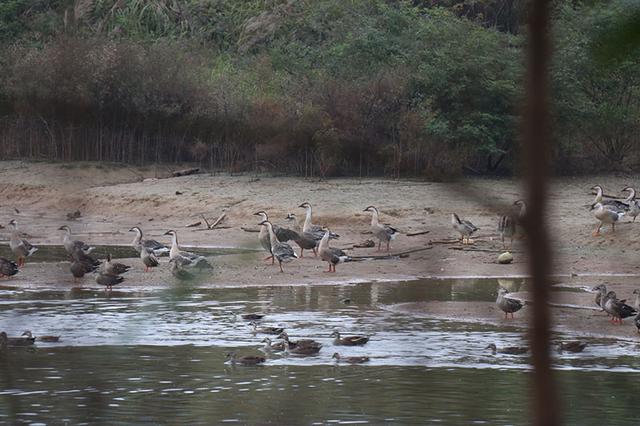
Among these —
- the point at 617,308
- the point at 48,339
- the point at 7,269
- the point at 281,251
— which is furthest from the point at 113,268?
the point at 617,308

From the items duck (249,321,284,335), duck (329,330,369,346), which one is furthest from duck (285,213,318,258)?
duck (329,330,369,346)

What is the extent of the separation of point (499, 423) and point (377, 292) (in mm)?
10524

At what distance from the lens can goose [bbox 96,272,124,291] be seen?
20484mm

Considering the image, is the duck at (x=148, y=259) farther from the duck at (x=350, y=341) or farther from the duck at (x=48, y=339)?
Answer: the duck at (x=350, y=341)

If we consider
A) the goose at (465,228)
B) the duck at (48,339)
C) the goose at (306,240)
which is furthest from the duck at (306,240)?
the duck at (48,339)

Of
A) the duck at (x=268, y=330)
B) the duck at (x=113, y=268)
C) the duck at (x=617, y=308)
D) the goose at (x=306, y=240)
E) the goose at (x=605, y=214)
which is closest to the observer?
the duck at (x=268, y=330)

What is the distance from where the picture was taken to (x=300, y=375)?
1343 cm

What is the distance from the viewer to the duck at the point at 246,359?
1379cm

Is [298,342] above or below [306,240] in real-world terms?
below

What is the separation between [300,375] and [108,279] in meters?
7.98

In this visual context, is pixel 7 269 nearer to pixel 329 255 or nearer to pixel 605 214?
pixel 329 255

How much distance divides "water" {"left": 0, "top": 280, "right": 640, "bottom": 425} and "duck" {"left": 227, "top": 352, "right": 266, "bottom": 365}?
131mm

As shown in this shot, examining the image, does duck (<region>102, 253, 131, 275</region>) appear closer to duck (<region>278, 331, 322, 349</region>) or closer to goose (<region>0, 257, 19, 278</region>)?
goose (<region>0, 257, 19, 278</region>)

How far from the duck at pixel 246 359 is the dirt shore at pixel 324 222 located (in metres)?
1.85
